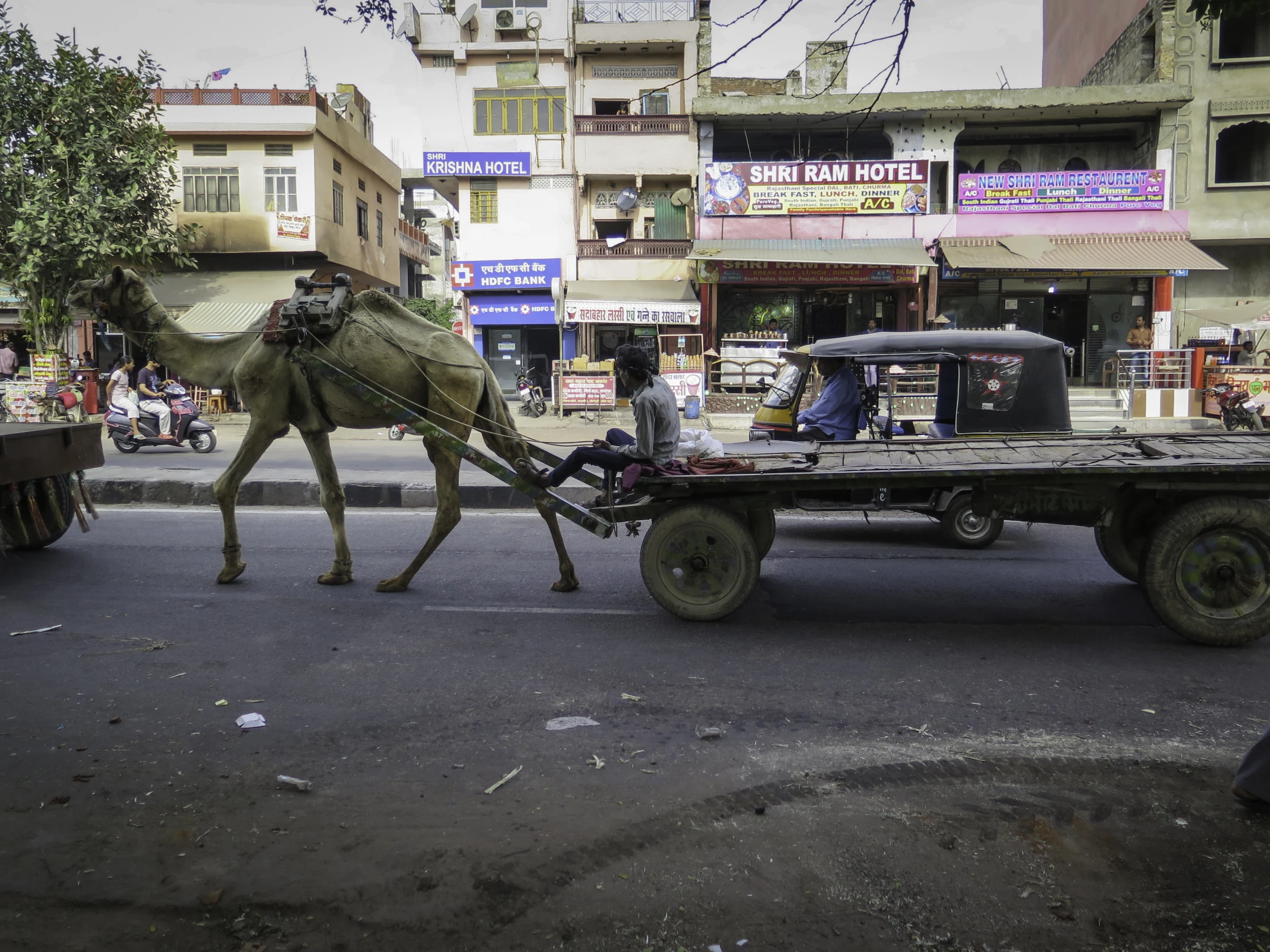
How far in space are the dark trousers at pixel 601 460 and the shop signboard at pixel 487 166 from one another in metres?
24.8

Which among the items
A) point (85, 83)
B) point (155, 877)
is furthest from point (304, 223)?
point (155, 877)

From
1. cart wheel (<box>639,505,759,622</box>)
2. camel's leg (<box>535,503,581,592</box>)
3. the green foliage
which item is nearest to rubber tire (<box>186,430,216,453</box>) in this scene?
camel's leg (<box>535,503,581,592</box>)

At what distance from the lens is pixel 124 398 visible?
1662 centimetres

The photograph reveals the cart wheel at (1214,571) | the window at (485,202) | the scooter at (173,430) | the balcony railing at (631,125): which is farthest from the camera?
the window at (485,202)

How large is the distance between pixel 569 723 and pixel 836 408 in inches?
208

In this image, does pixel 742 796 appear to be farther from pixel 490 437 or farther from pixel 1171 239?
pixel 1171 239

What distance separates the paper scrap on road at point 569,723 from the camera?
14.2ft

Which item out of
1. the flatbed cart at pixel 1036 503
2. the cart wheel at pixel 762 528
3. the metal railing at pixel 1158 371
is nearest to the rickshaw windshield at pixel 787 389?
the flatbed cart at pixel 1036 503

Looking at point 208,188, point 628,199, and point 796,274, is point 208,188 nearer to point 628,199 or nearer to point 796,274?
point 628,199

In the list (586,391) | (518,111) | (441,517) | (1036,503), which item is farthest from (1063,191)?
(441,517)

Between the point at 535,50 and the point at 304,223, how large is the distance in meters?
8.89

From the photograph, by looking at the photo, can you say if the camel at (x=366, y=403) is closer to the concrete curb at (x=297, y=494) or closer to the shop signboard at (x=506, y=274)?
the concrete curb at (x=297, y=494)

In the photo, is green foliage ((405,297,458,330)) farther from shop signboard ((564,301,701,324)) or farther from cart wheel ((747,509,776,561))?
cart wheel ((747,509,776,561))

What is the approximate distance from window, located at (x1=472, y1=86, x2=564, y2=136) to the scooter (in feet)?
54.7
